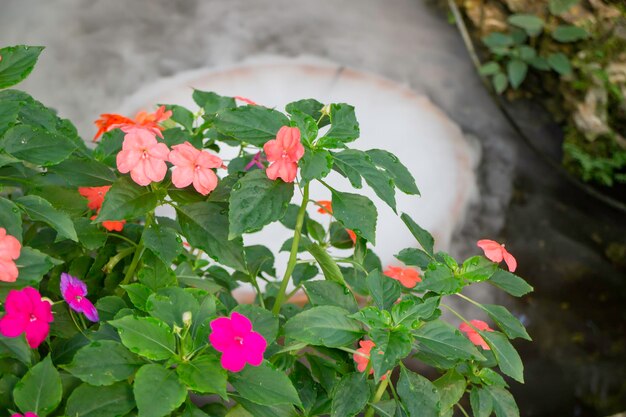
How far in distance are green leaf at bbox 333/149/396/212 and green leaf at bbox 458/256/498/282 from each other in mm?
131

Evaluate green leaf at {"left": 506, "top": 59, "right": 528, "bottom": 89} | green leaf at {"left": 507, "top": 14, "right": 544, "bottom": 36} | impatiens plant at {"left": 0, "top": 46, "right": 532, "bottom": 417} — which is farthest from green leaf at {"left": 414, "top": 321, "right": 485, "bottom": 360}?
green leaf at {"left": 507, "top": 14, "right": 544, "bottom": 36}

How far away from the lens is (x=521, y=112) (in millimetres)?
3020

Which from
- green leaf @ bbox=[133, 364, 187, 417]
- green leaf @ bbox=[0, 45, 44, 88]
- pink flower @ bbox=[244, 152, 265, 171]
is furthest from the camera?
pink flower @ bbox=[244, 152, 265, 171]

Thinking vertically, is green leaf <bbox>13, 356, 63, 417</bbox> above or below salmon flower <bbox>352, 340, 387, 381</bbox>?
above

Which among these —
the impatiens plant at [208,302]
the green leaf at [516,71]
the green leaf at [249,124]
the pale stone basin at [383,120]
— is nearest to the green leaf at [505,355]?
the impatiens plant at [208,302]

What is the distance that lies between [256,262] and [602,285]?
1704 millimetres

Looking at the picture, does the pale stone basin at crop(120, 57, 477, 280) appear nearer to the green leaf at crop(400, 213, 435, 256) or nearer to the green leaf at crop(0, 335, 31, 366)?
the green leaf at crop(400, 213, 435, 256)

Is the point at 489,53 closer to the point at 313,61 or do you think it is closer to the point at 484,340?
the point at 313,61

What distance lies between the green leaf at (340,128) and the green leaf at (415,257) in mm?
175

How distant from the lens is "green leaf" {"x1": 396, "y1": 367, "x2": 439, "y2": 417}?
910mm

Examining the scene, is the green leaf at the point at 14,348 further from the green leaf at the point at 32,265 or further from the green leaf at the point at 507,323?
the green leaf at the point at 507,323

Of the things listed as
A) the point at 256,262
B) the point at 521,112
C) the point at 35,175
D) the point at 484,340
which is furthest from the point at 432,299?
the point at 521,112

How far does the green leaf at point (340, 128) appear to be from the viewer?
0.97m

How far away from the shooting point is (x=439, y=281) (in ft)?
3.18
